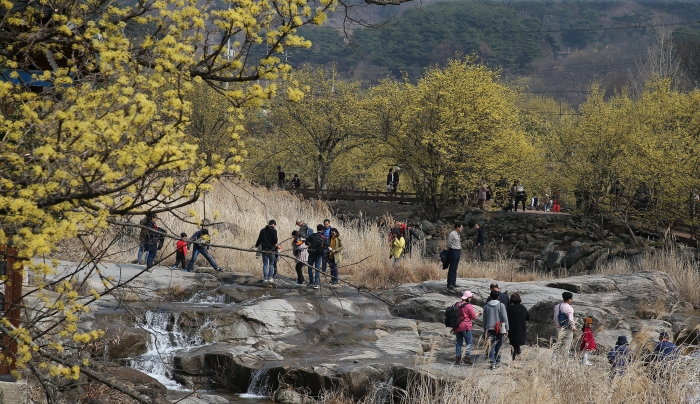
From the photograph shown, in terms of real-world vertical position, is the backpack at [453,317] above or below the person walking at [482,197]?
below

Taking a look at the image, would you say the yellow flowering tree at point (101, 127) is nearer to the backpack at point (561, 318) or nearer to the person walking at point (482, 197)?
the backpack at point (561, 318)

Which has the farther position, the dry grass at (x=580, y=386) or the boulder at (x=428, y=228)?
the boulder at (x=428, y=228)

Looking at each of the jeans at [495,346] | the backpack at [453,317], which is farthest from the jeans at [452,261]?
the jeans at [495,346]

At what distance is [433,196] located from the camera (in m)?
34.9

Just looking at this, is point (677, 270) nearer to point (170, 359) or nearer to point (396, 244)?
point (396, 244)

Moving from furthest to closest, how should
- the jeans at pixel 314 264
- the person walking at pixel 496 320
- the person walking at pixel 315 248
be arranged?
the jeans at pixel 314 264 < the person walking at pixel 315 248 < the person walking at pixel 496 320

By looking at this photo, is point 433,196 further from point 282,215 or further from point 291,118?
point 282,215

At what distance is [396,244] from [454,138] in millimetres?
14944

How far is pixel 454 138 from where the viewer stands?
111 feet

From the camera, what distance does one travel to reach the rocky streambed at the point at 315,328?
1291 cm

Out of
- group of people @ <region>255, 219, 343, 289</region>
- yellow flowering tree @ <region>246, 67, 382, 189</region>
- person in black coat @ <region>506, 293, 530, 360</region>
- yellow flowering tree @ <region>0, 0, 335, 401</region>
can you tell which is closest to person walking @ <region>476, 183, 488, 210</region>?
yellow flowering tree @ <region>246, 67, 382, 189</region>

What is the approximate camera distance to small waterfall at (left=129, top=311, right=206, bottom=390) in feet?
46.4

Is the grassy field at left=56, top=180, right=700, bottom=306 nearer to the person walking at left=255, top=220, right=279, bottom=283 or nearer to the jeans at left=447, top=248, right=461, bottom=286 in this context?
the person walking at left=255, top=220, right=279, bottom=283

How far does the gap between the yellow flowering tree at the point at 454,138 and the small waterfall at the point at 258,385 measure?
69.2 ft
